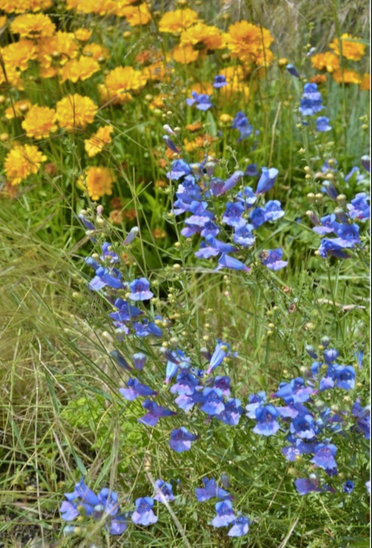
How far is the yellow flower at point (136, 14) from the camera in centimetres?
357

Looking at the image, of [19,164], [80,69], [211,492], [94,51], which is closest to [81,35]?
[94,51]

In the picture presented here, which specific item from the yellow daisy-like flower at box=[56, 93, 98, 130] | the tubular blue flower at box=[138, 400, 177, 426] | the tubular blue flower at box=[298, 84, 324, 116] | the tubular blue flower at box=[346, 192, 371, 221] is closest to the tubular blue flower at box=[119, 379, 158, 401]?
the tubular blue flower at box=[138, 400, 177, 426]

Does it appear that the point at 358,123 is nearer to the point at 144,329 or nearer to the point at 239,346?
the point at 239,346

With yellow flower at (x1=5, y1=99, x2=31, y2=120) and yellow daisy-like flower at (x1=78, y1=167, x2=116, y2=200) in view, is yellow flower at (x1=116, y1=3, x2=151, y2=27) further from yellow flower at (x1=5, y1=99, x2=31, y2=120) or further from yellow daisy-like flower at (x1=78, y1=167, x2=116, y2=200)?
yellow daisy-like flower at (x1=78, y1=167, x2=116, y2=200)

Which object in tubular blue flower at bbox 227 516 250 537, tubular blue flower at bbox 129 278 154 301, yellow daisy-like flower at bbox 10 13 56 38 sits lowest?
tubular blue flower at bbox 227 516 250 537

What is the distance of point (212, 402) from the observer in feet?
5.96

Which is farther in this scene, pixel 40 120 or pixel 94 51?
pixel 94 51

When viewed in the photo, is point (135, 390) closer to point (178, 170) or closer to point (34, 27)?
point (178, 170)

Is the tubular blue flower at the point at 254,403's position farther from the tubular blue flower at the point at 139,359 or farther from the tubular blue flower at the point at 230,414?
the tubular blue flower at the point at 139,359

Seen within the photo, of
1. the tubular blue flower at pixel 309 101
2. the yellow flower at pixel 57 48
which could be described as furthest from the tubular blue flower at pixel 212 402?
A: the yellow flower at pixel 57 48

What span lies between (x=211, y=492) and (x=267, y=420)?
0.28 m

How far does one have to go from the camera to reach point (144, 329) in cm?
196

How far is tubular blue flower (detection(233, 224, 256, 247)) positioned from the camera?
1.93m

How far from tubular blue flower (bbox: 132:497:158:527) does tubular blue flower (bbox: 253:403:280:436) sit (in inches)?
12.3
